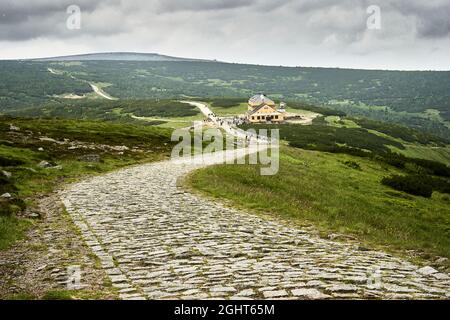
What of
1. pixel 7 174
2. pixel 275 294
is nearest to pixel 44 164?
pixel 7 174

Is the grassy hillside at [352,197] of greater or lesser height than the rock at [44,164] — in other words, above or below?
below

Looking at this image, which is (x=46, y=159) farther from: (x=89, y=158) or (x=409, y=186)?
(x=409, y=186)

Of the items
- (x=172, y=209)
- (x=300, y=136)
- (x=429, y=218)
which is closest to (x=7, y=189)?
(x=172, y=209)

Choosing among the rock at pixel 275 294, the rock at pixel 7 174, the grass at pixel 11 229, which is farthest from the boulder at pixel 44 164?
the rock at pixel 275 294

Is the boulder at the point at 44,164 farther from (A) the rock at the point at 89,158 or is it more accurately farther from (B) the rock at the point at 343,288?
(B) the rock at the point at 343,288

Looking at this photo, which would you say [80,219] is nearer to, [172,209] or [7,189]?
[172,209]
